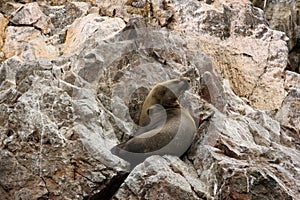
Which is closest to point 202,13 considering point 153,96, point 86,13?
point 86,13

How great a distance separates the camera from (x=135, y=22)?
12461 mm

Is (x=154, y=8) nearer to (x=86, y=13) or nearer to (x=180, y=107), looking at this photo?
(x=86, y=13)

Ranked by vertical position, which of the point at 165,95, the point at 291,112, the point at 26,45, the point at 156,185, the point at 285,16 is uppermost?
the point at 165,95

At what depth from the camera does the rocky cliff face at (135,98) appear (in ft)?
26.2

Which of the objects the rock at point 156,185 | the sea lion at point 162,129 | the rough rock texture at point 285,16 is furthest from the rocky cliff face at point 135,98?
the rough rock texture at point 285,16

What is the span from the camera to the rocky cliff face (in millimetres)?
7980

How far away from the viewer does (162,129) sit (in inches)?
358

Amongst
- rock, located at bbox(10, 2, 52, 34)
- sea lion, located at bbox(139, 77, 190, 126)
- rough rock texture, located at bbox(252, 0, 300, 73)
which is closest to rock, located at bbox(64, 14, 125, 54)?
rock, located at bbox(10, 2, 52, 34)

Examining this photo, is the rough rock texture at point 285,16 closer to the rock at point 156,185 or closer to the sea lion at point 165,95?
the sea lion at point 165,95

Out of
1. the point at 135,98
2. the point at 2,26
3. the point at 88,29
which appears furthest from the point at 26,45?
the point at 135,98

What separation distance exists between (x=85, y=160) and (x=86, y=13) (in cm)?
871

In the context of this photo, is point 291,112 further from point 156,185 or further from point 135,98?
point 156,185

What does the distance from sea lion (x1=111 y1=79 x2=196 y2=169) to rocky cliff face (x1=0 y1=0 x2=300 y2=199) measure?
24 cm

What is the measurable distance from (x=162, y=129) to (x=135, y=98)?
2.00 metres
